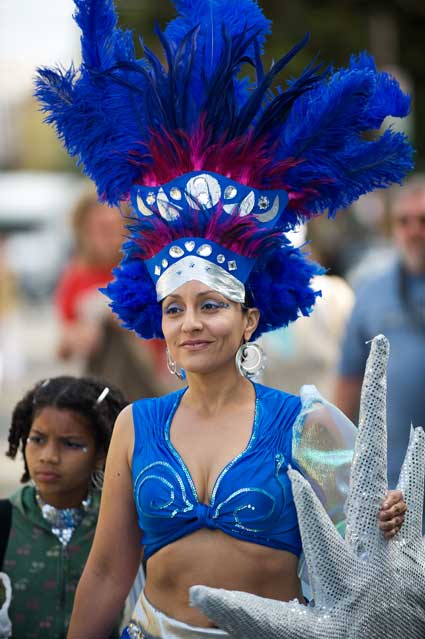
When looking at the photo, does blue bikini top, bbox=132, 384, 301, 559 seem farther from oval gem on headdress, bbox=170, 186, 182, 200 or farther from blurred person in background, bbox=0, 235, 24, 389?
blurred person in background, bbox=0, 235, 24, 389

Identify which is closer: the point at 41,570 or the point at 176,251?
the point at 176,251

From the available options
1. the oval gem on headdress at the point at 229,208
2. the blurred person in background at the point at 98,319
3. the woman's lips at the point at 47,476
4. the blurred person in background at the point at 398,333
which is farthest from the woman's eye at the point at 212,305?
the blurred person in background at the point at 98,319

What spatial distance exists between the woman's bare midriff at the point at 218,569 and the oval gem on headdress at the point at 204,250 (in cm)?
73

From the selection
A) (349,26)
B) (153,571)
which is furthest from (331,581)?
(349,26)

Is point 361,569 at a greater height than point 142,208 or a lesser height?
lesser

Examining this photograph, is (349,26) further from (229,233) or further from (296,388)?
(229,233)

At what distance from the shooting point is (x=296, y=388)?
23.3 ft

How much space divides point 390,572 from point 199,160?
120 cm

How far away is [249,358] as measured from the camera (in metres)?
3.34

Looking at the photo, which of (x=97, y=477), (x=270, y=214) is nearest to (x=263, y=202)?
(x=270, y=214)

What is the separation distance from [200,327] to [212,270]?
0.53 feet

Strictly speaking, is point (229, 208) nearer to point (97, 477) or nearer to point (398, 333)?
point (97, 477)

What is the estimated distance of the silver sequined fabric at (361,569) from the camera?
295 centimetres

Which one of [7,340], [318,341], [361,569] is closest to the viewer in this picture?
[361,569]
